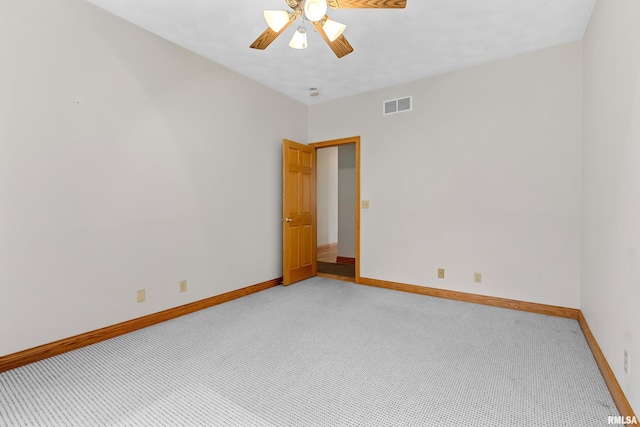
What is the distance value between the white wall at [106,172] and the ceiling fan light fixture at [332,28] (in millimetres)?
1764

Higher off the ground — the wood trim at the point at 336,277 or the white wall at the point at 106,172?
the white wall at the point at 106,172

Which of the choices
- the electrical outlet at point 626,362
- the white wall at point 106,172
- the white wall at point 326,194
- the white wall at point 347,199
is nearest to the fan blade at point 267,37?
the white wall at point 106,172

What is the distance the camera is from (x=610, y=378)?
1.82 metres

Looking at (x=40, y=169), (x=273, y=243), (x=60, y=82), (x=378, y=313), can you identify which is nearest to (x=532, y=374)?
(x=378, y=313)

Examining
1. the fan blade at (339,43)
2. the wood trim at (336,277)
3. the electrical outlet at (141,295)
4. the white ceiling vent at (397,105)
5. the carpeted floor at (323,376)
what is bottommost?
the carpeted floor at (323,376)

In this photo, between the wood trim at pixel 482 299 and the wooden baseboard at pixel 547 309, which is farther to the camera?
the wood trim at pixel 482 299

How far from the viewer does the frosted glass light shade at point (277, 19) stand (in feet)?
→ 6.75

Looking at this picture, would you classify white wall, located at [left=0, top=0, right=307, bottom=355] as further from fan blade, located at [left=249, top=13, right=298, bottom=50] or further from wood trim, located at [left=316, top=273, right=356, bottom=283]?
wood trim, located at [left=316, top=273, right=356, bottom=283]

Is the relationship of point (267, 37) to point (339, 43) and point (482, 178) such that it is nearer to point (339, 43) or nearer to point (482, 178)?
point (339, 43)

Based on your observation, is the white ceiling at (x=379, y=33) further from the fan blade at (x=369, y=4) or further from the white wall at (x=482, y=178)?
the fan blade at (x=369, y=4)

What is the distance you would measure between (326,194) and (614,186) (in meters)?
6.19

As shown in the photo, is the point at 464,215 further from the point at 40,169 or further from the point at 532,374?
the point at 40,169

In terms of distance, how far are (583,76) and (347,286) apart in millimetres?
3462

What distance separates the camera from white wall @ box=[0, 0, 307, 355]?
→ 2166 mm
